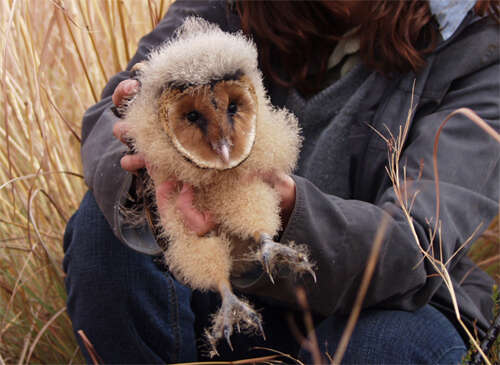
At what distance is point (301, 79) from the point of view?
1.37 meters

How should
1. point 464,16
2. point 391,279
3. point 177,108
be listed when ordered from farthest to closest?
point 464,16 → point 391,279 → point 177,108

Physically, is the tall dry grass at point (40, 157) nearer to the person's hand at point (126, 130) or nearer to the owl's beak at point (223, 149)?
the person's hand at point (126, 130)

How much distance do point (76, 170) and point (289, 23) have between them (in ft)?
3.11

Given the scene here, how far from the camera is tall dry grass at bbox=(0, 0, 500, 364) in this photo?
1394 millimetres

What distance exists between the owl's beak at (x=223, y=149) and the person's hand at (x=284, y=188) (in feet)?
0.46

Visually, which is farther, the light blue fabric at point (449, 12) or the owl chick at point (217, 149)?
the light blue fabric at point (449, 12)

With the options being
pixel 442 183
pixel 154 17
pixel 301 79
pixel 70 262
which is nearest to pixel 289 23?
pixel 301 79

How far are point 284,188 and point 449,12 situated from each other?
71 cm

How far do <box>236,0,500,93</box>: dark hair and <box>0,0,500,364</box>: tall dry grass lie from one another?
0.41 meters

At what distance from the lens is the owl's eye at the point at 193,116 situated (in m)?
0.74

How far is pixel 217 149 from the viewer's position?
74 centimetres

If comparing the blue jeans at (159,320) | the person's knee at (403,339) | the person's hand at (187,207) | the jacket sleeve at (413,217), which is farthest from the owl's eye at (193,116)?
the person's knee at (403,339)

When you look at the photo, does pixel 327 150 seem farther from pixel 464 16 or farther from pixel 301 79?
pixel 464 16

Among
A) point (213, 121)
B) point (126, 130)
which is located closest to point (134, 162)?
point (126, 130)
